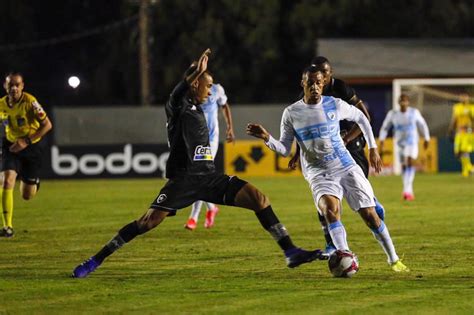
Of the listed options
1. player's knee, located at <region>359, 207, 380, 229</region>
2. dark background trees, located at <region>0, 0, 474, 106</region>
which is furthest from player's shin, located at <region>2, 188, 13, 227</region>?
dark background trees, located at <region>0, 0, 474, 106</region>

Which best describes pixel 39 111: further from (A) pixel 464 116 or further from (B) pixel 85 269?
(A) pixel 464 116

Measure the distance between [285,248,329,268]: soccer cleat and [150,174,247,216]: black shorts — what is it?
77 cm

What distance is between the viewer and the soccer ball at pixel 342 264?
12016mm

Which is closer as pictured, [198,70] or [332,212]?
[198,70]

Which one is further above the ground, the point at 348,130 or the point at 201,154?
the point at 201,154

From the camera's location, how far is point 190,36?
49938mm

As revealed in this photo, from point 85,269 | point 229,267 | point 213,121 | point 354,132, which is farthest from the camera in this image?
point 213,121

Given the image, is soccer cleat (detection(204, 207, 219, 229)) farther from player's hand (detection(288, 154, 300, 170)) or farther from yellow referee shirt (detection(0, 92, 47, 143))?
player's hand (detection(288, 154, 300, 170))

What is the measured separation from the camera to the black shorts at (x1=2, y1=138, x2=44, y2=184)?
17.1 metres

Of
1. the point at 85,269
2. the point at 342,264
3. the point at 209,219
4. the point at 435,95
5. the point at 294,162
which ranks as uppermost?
the point at 294,162

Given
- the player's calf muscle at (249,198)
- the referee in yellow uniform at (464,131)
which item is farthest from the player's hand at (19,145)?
the referee in yellow uniform at (464,131)

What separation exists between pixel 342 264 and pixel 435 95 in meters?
27.6

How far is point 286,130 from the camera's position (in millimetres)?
12305

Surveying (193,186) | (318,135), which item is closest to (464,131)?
(318,135)
